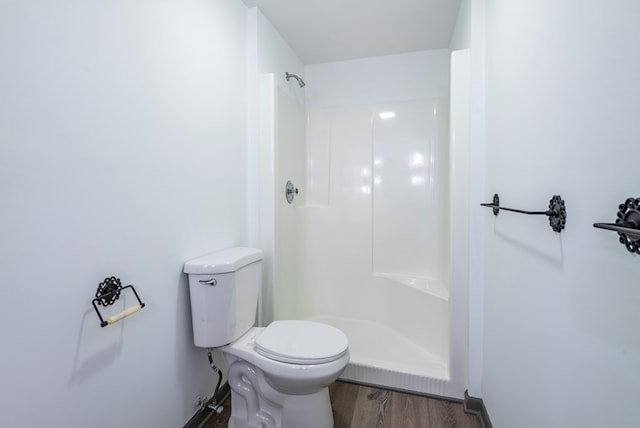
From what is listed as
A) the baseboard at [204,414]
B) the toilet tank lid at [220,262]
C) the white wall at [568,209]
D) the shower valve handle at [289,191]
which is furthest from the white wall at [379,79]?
the baseboard at [204,414]

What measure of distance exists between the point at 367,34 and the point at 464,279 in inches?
68.1

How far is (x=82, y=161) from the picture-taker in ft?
2.80

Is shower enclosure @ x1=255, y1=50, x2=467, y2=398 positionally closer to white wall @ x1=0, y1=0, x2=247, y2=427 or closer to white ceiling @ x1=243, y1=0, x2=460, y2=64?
white ceiling @ x1=243, y1=0, x2=460, y2=64

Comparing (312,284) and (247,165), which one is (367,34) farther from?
(312,284)

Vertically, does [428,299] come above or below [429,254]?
below

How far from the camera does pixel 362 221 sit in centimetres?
239

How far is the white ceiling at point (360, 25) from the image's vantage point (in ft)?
5.64

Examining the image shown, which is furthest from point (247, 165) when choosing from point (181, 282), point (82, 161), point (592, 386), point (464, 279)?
point (592, 386)

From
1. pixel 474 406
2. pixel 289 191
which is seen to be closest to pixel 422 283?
pixel 474 406

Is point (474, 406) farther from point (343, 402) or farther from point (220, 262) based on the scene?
point (220, 262)

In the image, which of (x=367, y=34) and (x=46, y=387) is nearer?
(x=46, y=387)

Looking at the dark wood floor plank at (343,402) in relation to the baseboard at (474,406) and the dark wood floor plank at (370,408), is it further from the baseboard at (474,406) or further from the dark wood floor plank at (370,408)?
the baseboard at (474,406)

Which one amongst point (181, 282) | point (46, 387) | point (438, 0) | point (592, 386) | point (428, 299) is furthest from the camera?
point (428, 299)

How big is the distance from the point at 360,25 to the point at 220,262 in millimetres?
1748
